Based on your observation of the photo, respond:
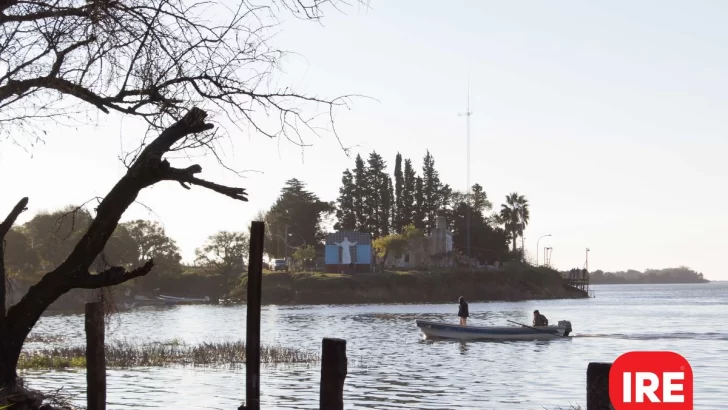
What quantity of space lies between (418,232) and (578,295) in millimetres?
36436

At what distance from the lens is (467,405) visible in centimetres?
2834

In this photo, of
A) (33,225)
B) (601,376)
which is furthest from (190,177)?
(33,225)

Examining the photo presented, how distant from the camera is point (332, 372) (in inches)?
553

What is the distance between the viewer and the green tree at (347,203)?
177m

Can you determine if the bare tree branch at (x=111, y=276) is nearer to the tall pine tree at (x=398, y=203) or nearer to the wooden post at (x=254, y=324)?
the wooden post at (x=254, y=324)

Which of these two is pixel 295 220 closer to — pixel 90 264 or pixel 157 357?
pixel 157 357

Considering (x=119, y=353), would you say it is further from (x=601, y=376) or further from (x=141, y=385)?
(x=601, y=376)

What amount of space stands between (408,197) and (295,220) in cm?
2095

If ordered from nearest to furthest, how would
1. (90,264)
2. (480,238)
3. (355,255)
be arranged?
1. (90,264)
2. (355,255)
3. (480,238)

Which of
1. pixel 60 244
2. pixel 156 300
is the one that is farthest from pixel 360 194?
pixel 60 244

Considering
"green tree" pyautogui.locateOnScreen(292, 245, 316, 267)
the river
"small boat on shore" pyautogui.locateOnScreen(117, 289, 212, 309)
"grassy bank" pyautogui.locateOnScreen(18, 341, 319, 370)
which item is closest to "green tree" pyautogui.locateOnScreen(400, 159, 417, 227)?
"green tree" pyautogui.locateOnScreen(292, 245, 316, 267)

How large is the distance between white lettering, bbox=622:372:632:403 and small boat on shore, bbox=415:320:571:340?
43.7 metres

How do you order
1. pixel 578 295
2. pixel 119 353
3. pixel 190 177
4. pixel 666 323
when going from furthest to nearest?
pixel 578 295 → pixel 666 323 → pixel 119 353 → pixel 190 177

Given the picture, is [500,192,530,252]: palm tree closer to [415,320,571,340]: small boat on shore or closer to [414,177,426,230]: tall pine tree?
[414,177,426,230]: tall pine tree
